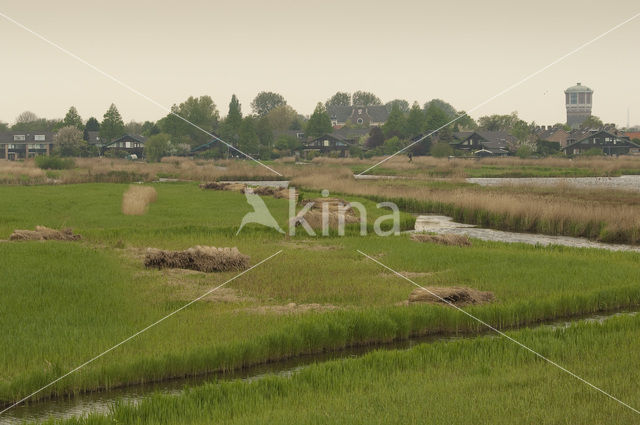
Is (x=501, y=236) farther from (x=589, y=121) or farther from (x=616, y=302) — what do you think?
(x=589, y=121)

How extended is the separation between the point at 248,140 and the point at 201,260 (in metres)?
116

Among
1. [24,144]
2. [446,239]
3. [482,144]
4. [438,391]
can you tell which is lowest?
[438,391]

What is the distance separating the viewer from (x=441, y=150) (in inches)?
4889

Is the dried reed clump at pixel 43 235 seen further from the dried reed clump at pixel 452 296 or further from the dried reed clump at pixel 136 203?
the dried reed clump at pixel 452 296

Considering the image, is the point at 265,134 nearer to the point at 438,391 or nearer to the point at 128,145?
the point at 128,145

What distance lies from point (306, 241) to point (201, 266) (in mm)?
8167

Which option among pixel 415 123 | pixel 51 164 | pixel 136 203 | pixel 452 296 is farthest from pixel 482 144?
pixel 452 296

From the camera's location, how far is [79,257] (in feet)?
73.5

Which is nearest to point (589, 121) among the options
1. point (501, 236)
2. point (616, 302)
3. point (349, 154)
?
point (349, 154)

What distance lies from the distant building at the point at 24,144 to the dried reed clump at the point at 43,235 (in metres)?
130

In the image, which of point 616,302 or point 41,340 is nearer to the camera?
point 41,340

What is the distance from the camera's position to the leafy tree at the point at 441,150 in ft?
405

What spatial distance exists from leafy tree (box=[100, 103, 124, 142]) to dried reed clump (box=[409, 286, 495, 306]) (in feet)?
430

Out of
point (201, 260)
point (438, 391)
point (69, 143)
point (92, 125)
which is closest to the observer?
point (438, 391)
